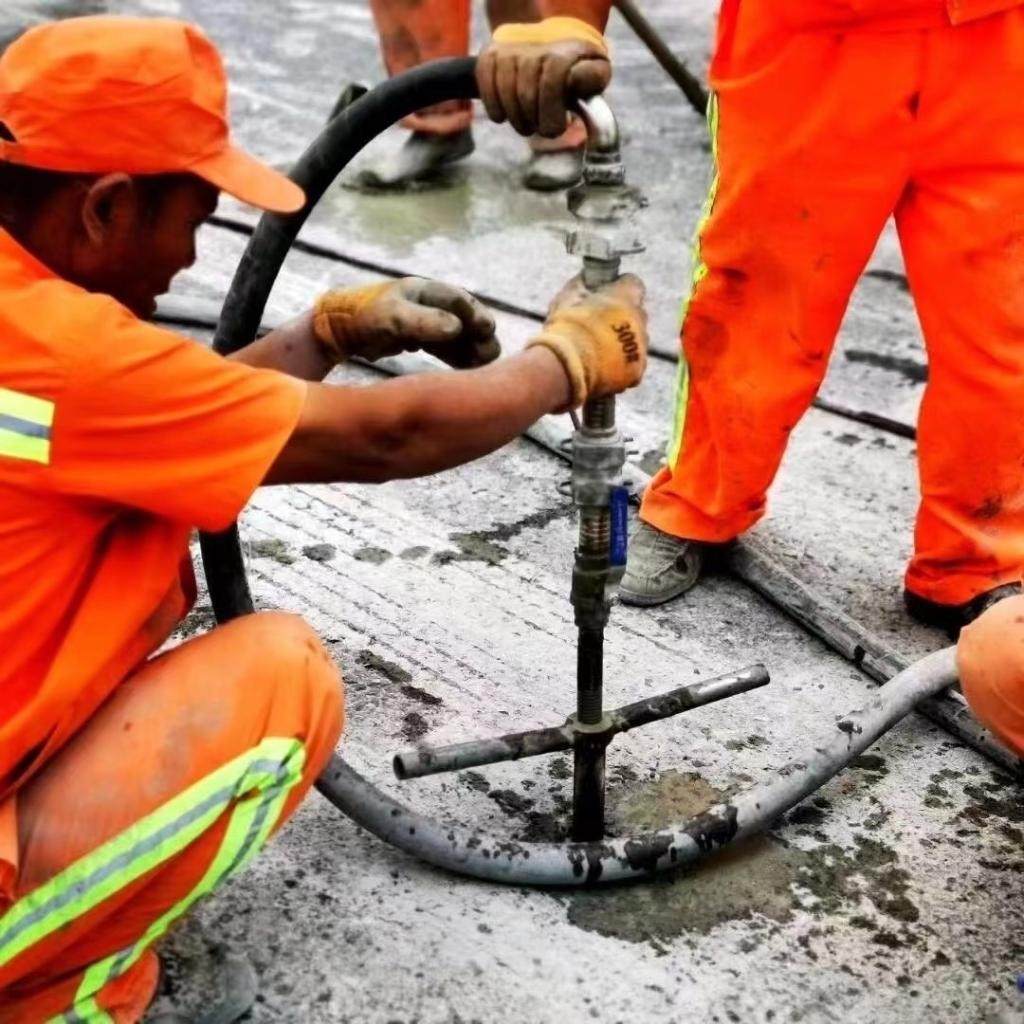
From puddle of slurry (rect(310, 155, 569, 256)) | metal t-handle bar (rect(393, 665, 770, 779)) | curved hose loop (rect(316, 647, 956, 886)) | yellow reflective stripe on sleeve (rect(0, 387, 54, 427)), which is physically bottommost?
puddle of slurry (rect(310, 155, 569, 256))

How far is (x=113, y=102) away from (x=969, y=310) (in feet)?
4.94

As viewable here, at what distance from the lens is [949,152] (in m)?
2.45

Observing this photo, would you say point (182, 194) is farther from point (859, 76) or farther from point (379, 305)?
point (859, 76)

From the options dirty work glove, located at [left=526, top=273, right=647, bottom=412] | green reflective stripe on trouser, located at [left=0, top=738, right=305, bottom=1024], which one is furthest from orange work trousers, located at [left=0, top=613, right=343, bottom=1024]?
dirty work glove, located at [left=526, top=273, right=647, bottom=412]

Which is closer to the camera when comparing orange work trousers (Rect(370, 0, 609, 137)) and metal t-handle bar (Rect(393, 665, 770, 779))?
metal t-handle bar (Rect(393, 665, 770, 779))

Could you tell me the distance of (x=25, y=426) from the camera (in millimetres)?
1565

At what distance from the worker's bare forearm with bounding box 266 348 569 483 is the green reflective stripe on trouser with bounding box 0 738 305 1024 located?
0.33 meters

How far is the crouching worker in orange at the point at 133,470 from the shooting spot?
1.59 metres

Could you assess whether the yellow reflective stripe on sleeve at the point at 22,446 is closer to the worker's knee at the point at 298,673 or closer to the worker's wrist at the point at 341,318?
the worker's knee at the point at 298,673

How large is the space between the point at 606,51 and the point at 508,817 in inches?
44.4

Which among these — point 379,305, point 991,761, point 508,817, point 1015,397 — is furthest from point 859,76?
point 508,817

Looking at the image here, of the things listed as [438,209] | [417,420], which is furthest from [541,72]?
[438,209]

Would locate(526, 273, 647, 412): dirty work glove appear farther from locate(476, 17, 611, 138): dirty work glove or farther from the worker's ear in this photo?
the worker's ear

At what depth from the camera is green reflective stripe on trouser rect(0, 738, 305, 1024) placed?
1673mm
